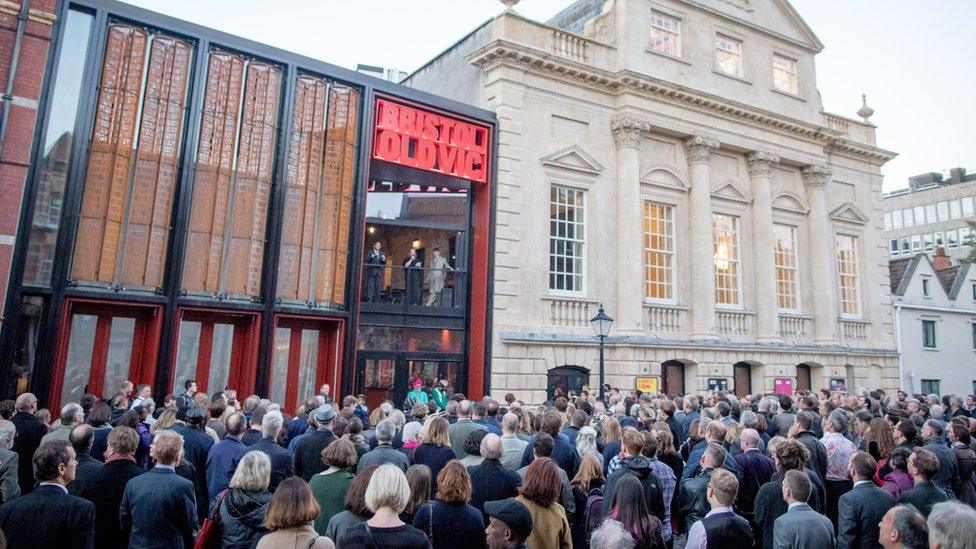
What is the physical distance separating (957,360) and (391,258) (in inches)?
1055

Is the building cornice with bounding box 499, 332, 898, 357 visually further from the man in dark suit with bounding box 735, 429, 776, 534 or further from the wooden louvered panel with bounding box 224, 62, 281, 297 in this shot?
the man in dark suit with bounding box 735, 429, 776, 534

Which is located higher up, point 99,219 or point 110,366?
point 99,219

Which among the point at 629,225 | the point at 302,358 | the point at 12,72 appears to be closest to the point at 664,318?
the point at 629,225

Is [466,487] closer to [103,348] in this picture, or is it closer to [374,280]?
[103,348]

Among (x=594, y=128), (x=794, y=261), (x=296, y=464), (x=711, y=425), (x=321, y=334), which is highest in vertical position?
(x=594, y=128)

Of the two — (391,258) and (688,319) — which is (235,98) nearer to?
(391,258)

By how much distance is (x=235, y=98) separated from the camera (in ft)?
49.5

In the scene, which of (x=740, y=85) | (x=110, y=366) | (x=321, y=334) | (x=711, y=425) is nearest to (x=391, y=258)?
(x=321, y=334)

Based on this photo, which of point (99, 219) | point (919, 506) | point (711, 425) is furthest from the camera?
point (99, 219)

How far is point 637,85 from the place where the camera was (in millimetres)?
21125

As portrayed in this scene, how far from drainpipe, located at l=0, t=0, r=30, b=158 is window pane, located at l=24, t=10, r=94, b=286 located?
73 cm

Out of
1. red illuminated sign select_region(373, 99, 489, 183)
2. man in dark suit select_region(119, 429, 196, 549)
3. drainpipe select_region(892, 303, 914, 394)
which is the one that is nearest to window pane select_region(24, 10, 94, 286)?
red illuminated sign select_region(373, 99, 489, 183)

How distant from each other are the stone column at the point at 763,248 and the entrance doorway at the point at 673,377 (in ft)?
12.6

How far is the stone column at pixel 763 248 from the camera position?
23.3 m
